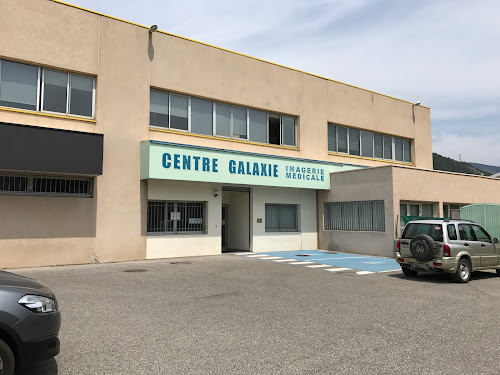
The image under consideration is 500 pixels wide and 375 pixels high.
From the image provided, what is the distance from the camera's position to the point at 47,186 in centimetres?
1377

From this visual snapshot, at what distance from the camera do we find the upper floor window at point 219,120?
16750 mm

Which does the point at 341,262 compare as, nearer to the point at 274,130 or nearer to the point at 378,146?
the point at 274,130

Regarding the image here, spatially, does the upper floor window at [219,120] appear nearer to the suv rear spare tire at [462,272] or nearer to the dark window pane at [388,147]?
the dark window pane at [388,147]

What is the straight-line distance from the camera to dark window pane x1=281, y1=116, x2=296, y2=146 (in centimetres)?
2050

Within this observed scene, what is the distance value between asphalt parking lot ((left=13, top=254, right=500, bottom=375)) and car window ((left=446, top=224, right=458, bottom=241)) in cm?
125

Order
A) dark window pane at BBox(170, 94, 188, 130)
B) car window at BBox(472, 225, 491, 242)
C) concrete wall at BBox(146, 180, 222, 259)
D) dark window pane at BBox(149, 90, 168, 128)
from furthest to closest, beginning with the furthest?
dark window pane at BBox(170, 94, 188, 130) → dark window pane at BBox(149, 90, 168, 128) → concrete wall at BBox(146, 180, 222, 259) → car window at BBox(472, 225, 491, 242)

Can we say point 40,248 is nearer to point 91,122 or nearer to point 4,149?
point 4,149

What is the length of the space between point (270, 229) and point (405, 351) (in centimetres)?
1466

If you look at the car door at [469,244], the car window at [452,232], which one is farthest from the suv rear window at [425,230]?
the car door at [469,244]

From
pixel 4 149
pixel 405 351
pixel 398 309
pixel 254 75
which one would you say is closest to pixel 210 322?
pixel 405 351

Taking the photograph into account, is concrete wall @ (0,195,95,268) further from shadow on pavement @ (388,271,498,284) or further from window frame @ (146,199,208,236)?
shadow on pavement @ (388,271,498,284)

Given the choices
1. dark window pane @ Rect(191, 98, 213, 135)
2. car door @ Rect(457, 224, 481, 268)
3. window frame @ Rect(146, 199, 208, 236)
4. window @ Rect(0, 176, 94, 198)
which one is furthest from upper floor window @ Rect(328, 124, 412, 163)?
window @ Rect(0, 176, 94, 198)

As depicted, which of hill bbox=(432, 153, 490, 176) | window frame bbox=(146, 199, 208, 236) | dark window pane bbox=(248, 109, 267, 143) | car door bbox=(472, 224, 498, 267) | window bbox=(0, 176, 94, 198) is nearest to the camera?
car door bbox=(472, 224, 498, 267)

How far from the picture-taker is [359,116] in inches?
918
